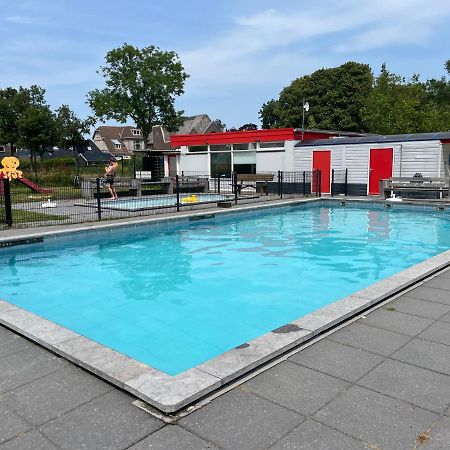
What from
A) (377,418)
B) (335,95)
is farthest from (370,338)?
(335,95)

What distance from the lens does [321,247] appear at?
11.0 m

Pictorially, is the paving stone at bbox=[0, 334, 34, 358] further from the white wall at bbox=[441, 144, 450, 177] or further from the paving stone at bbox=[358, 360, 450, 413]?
the white wall at bbox=[441, 144, 450, 177]

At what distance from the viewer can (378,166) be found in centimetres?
2012

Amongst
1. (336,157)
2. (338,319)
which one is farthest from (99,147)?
(338,319)

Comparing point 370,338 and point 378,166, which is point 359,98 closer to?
point 378,166

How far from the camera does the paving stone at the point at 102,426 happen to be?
106 inches

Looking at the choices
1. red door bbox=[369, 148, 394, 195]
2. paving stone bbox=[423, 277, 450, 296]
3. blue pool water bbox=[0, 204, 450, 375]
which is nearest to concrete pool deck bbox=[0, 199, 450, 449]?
paving stone bbox=[423, 277, 450, 296]

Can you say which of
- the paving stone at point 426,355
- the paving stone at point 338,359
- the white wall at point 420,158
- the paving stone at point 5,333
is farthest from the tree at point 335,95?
the paving stone at point 5,333

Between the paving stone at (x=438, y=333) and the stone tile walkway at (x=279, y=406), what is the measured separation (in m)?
0.06

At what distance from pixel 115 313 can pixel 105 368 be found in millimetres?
3089

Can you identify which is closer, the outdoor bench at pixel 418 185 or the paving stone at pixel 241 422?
the paving stone at pixel 241 422

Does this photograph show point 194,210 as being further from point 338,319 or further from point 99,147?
point 99,147

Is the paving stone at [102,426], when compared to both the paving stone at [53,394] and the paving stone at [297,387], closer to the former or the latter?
the paving stone at [53,394]

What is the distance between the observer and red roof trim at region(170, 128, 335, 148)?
22594 millimetres
